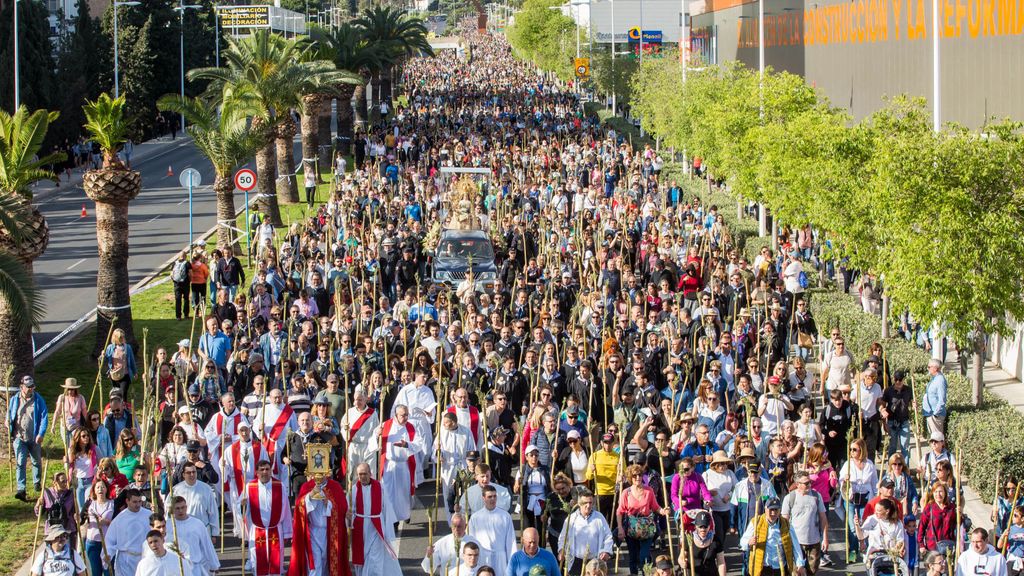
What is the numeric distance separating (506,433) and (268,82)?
24.8 metres

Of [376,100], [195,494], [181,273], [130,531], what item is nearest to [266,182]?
[181,273]

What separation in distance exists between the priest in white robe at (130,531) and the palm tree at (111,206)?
10.1 meters

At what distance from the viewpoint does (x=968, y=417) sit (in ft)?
57.5

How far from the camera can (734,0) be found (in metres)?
63.2

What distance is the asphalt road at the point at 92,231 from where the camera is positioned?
30281 mm

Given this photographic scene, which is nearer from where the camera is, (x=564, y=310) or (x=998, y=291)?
(x=998, y=291)

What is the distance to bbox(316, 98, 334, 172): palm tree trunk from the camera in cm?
5169

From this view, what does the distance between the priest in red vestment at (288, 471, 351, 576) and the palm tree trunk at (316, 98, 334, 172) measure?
38752mm

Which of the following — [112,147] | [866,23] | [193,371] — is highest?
[866,23]

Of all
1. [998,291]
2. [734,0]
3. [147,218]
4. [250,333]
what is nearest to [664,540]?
[998,291]

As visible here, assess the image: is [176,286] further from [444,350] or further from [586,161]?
[586,161]

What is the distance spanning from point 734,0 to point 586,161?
2288 centimetres

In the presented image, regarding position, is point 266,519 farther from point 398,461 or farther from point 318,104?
point 318,104

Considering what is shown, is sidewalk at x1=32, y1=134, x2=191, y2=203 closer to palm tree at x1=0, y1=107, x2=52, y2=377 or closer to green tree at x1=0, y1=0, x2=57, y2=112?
green tree at x1=0, y1=0, x2=57, y2=112
